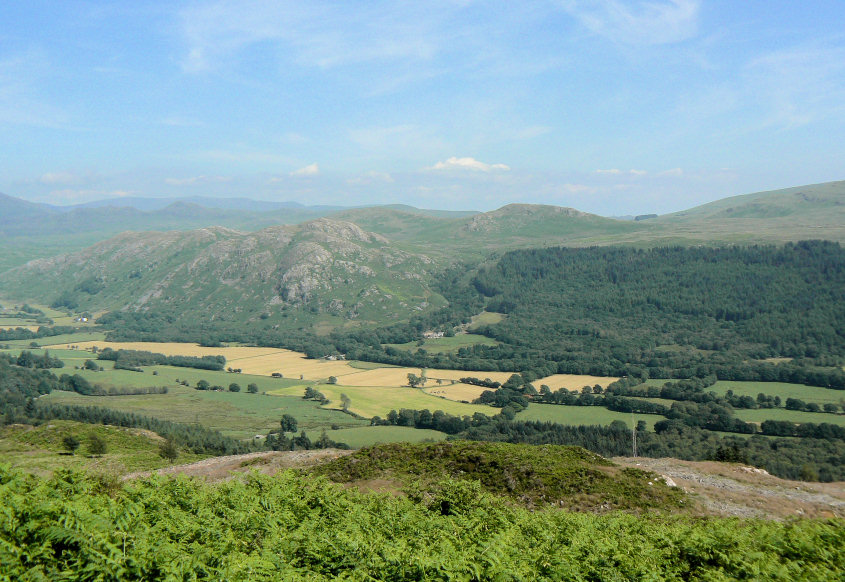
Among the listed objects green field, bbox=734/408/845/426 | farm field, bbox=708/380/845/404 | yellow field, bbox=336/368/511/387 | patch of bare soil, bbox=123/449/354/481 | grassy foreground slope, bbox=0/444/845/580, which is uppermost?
grassy foreground slope, bbox=0/444/845/580

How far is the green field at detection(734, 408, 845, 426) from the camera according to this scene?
91812 millimetres

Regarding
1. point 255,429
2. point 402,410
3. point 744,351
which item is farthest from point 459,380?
point 744,351

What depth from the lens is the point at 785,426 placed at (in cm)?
8581

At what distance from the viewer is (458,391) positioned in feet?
413

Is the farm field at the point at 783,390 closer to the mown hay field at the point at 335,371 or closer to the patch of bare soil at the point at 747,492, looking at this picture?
the mown hay field at the point at 335,371

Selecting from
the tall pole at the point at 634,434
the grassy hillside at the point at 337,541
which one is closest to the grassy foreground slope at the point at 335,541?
the grassy hillside at the point at 337,541

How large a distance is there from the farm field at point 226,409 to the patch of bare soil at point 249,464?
3707 centimetres

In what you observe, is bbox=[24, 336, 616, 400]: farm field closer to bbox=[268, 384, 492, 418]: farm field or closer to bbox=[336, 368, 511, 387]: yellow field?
bbox=[336, 368, 511, 387]: yellow field

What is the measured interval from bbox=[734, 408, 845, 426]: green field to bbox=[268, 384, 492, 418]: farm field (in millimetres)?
45927

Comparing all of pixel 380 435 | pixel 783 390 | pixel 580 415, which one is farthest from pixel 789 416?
pixel 380 435

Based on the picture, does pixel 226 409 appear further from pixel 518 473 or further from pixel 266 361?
pixel 518 473

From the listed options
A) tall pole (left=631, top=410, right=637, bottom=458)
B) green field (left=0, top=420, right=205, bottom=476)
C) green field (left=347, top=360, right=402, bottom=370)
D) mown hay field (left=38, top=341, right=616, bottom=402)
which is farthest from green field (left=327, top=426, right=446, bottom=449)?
green field (left=347, top=360, right=402, bottom=370)

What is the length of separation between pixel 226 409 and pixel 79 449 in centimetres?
5101

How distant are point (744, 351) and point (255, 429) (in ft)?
467
